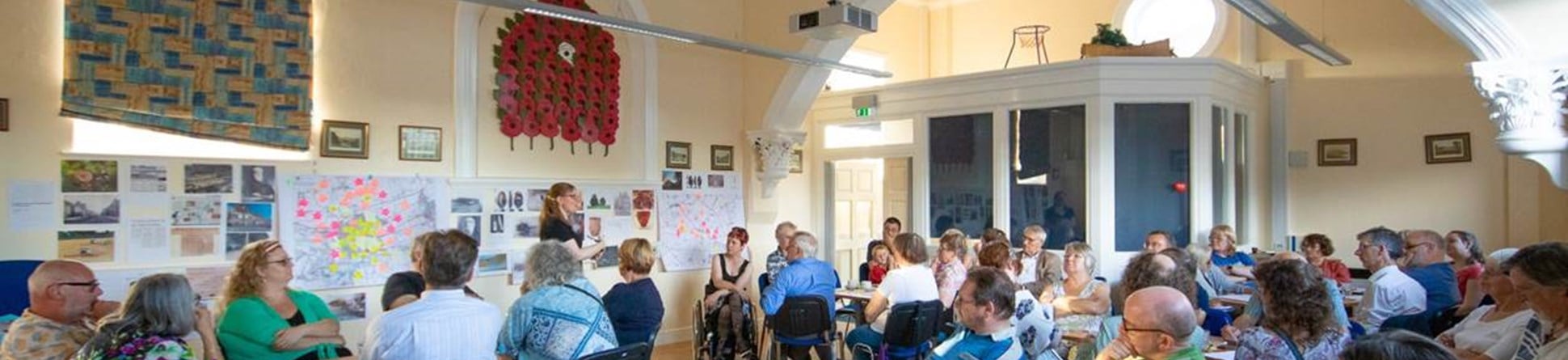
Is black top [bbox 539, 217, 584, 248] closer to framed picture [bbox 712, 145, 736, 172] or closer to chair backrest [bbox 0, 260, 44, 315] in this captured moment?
chair backrest [bbox 0, 260, 44, 315]

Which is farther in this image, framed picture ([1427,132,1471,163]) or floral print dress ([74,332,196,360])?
framed picture ([1427,132,1471,163])

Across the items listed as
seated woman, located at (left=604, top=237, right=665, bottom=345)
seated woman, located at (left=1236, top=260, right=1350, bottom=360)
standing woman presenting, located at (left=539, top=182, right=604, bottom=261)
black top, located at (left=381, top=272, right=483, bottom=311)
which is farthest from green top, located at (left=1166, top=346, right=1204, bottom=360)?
standing woman presenting, located at (left=539, top=182, right=604, bottom=261)

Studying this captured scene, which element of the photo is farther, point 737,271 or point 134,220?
point 737,271

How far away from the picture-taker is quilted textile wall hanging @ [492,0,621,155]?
6.99 m

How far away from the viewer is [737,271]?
22.4 ft

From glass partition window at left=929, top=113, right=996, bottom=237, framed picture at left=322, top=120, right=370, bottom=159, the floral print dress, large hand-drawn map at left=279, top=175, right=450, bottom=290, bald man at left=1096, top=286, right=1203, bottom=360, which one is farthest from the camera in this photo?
glass partition window at left=929, top=113, right=996, bottom=237

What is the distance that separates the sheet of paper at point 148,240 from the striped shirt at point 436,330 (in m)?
3.37

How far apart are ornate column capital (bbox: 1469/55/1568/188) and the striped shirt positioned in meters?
5.12

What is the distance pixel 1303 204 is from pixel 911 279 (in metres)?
4.67

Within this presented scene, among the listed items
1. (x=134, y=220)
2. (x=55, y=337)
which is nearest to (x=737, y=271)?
(x=134, y=220)

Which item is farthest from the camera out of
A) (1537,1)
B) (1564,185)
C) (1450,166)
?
(1450,166)

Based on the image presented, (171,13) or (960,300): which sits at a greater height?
(171,13)

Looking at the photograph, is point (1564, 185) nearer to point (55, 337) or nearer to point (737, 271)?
point (737, 271)

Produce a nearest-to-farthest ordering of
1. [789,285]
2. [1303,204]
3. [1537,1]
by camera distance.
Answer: [1537,1], [789,285], [1303,204]
